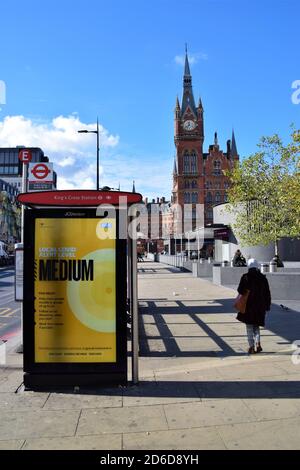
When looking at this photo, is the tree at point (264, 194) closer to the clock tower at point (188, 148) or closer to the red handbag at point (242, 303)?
the red handbag at point (242, 303)

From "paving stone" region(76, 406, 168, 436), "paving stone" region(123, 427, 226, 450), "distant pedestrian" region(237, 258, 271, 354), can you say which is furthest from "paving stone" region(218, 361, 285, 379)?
"paving stone" region(123, 427, 226, 450)

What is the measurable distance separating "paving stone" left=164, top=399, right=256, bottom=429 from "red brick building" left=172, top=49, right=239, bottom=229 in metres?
119

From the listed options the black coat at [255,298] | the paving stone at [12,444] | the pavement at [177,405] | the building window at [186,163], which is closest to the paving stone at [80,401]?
the pavement at [177,405]

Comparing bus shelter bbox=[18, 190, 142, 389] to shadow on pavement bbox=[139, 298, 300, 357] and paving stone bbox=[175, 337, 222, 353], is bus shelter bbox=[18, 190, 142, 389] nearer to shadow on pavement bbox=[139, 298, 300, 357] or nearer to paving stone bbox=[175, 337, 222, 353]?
shadow on pavement bbox=[139, 298, 300, 357]

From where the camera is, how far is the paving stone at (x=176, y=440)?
417 cm

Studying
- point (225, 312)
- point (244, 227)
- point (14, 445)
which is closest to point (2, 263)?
point (244, 227)

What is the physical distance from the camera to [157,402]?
544 cm

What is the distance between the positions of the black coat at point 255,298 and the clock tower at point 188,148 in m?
117

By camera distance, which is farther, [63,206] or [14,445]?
[63,206]

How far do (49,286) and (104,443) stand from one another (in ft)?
7.66

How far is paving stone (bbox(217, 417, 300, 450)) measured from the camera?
4.15 m
